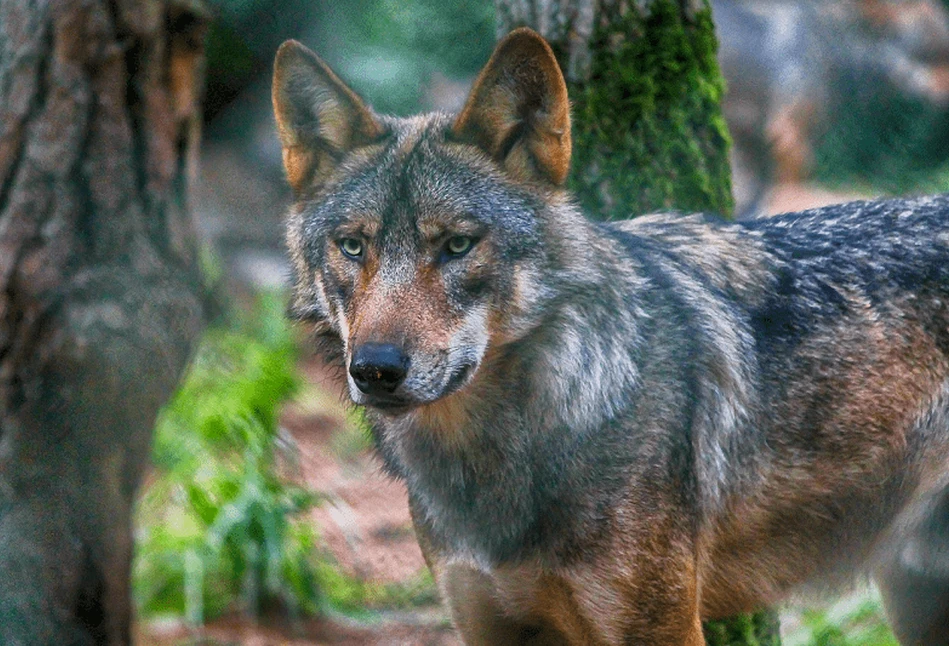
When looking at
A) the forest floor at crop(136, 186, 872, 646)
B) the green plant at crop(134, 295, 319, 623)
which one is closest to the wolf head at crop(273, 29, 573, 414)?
the forest floor at crop(136, 186, 872, 646)

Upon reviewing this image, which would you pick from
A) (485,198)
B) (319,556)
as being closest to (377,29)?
(319,556)

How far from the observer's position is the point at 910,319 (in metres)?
3.81

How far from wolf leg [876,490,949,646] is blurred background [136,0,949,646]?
116 cm

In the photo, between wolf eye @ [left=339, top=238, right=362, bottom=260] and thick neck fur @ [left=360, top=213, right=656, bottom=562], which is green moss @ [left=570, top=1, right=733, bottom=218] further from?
wolf eye @ [left=339, top=238, right=362, bottom=260]

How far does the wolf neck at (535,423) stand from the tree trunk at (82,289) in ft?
6.13

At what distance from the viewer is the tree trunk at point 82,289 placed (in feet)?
15.2

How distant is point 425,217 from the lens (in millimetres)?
3297

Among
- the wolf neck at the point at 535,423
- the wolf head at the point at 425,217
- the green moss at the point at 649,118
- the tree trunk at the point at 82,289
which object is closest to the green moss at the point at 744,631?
the wolf neck at the point at 535,423

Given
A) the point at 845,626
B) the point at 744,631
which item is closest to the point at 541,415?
the point at 744,631

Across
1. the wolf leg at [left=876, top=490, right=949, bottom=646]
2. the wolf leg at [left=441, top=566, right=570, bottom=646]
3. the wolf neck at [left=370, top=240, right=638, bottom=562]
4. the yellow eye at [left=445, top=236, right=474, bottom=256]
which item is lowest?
the wolf leg at [left=876, top=490, right=949, bottom=646]

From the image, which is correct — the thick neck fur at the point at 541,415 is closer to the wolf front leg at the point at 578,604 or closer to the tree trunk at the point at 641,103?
the wolf front leg at the point at 578,604

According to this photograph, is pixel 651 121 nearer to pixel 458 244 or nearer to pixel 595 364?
pixel 595 364

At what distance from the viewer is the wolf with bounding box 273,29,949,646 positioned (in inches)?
131

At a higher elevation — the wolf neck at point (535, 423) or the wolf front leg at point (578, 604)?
the wolf neck at point (535, 423)
